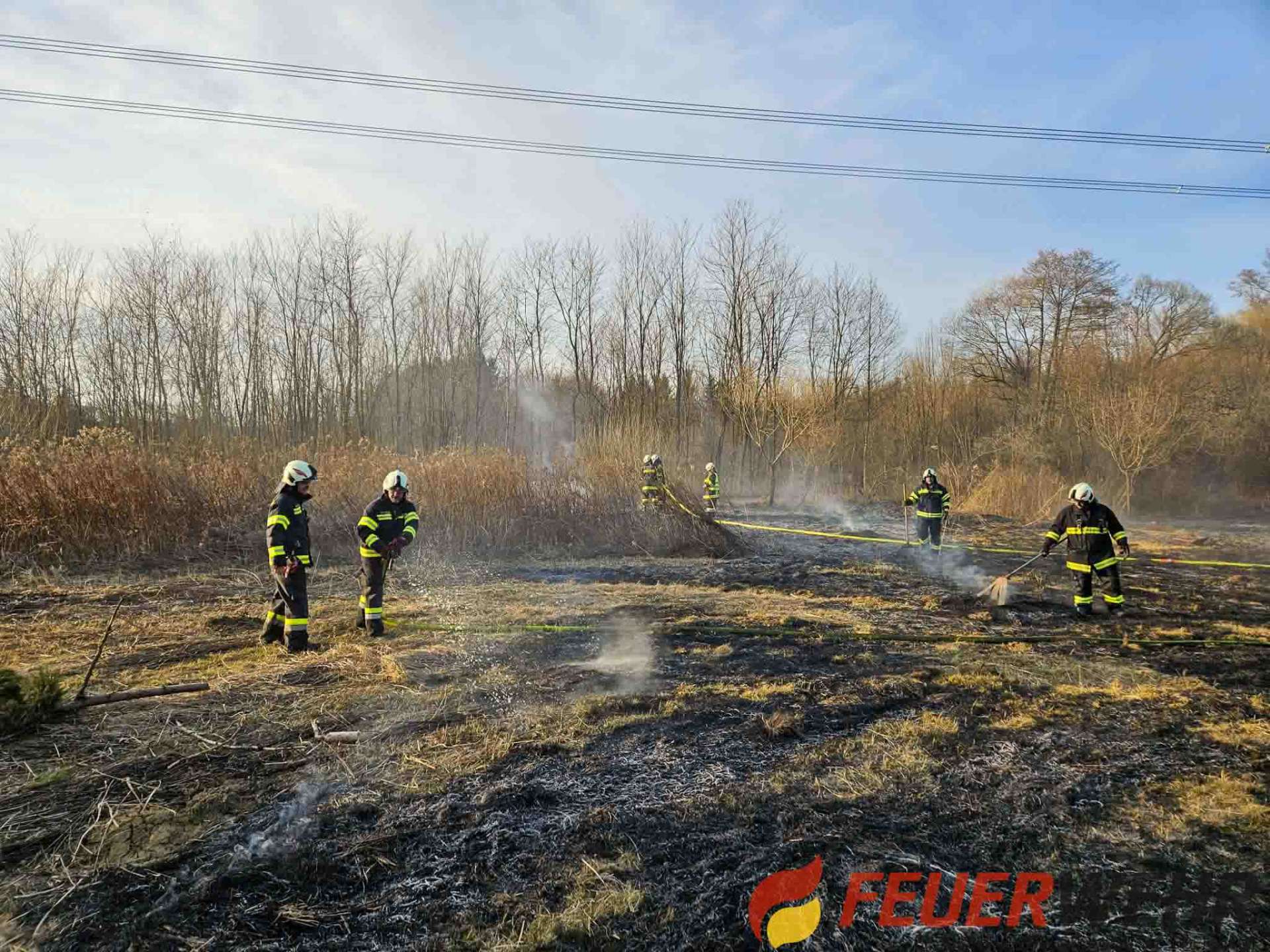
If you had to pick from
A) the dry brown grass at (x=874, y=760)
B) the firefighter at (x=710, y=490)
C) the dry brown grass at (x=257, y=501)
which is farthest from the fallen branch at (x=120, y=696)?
the firefighter at (x=710, y=490)

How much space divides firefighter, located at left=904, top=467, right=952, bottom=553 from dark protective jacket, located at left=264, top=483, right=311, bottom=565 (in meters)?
11.0

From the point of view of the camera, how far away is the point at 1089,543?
849 cm

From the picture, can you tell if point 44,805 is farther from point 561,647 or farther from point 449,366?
point 449,366

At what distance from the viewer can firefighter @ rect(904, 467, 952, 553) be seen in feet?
45.0

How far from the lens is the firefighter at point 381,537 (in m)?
7.11

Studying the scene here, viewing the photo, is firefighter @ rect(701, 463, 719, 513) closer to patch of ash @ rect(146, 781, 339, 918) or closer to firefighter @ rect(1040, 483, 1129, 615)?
firefighter @ rect(1040, 483, 1129, 615)

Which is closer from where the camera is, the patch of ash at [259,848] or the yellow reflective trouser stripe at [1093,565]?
the patch of ash at [259,848]

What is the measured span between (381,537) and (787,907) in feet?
17.9

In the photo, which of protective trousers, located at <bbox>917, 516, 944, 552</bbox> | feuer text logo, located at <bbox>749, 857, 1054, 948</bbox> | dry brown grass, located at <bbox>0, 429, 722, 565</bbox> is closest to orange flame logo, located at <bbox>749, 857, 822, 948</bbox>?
feuer text logo, located at <bbox>749, 857, 1054, 948</bbox>

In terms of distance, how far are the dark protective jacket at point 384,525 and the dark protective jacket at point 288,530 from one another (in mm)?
568

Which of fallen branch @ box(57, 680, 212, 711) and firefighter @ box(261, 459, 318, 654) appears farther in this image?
firefighter @ box(261, 459, 318, 654)

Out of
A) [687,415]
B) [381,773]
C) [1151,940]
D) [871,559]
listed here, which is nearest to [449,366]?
[687,415]

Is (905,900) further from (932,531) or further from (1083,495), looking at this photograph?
(932,531)

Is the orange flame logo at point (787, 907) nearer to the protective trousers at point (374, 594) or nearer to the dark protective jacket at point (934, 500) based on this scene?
the protective trousers at point (374, 594)
